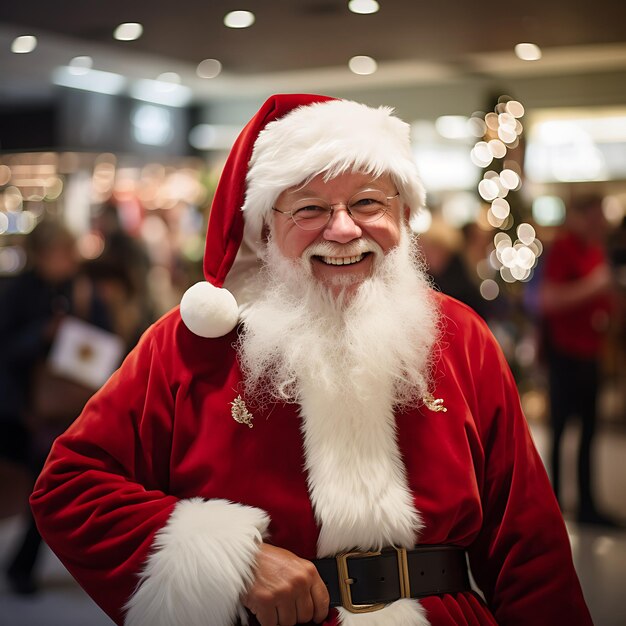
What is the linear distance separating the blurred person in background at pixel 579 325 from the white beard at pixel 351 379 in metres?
1.64

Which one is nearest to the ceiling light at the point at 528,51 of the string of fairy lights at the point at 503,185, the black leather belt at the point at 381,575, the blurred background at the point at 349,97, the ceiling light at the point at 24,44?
the blurred background at the point at 349,97

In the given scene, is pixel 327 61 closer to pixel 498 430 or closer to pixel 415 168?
pixel 415 168

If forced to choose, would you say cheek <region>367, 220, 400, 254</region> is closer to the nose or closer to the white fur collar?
the nose

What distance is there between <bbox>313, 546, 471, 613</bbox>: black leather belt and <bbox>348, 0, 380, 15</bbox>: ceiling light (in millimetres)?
1542

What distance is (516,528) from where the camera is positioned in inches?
62.5

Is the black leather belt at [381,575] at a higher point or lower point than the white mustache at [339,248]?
lower

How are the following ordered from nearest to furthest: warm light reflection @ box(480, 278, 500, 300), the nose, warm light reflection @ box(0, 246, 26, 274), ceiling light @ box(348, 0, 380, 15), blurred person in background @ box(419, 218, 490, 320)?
1. the nose
2. ceiling light @ box(348, 0, 380, 15)
3. blurred person in background @ box(419, 218, 490, 320)
4. warm light reflection @ box(480, 278, 500, 300)
5. warm light reflection @ box(0, 246, 26, 274)

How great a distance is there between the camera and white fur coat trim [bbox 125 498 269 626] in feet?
4.71

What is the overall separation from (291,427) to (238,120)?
1.09 m

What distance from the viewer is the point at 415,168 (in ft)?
5.56

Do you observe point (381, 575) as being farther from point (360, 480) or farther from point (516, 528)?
point (516, 528)

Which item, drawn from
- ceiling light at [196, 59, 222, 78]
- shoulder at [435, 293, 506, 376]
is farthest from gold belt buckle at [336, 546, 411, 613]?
ceiling light at [196, 59, 222, 78]

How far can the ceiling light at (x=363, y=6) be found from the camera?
2.29 meters

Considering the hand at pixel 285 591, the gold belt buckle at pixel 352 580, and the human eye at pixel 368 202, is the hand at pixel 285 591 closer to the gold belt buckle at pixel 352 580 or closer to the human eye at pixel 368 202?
the gold belt buckle at pixel 352 580
